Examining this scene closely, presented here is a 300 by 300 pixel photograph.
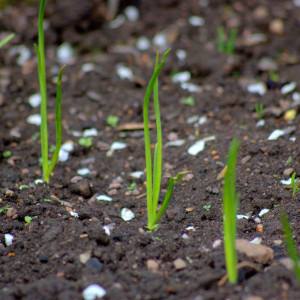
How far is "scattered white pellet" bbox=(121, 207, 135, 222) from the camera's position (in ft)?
6.18

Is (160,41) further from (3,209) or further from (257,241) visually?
(257,241)

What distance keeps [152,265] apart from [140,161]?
0.75 m

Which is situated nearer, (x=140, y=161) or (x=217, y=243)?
(x=217, y=243)

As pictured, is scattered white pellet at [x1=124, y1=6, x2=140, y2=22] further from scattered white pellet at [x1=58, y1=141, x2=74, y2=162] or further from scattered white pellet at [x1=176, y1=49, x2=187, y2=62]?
scattered white pellet at [x1=58, y1=141, x2=74, y2=162]

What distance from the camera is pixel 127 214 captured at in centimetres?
191

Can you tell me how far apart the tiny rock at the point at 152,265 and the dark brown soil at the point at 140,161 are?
14 millimetres

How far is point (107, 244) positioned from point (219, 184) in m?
0.49

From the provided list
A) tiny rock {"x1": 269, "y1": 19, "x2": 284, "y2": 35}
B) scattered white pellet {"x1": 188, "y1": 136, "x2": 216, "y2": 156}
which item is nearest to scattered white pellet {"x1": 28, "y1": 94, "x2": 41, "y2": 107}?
scattered white pellet {"x1": 188, "y1": 136, "x2": 216, "y2": 156}

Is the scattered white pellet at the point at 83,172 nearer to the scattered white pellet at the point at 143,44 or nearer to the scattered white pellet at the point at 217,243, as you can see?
the scattered white pellet at the point at 217,243

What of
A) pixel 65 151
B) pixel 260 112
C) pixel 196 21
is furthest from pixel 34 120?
pixel 196 21

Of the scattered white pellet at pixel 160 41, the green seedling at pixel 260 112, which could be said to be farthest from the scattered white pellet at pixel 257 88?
the scattered white pellet at pixel 160 41

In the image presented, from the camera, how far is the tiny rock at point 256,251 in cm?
153

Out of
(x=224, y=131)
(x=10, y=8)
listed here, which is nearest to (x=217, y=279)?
(x=224, y=131)

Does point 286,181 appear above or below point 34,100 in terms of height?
below
